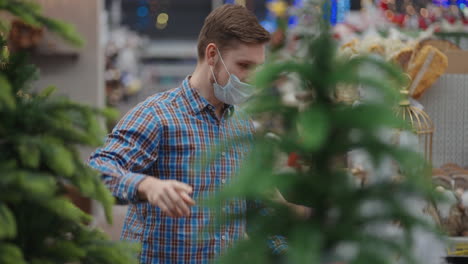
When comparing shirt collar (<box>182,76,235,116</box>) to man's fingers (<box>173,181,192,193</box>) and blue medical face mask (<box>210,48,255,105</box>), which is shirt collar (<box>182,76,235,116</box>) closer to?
blue medical face mask (<box>210,48,255,105</box>)

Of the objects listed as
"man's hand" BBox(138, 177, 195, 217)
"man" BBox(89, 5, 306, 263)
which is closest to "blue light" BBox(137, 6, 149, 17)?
"man" BBox(89, 5, 306, 263)

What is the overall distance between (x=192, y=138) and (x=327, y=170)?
1.11 meters

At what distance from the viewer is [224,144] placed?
2.94 ft

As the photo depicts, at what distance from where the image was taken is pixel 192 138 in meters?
1.94

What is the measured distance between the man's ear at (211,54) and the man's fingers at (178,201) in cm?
80

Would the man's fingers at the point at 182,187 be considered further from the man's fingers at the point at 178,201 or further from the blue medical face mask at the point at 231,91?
the blue medical face mask at the point at 231,91

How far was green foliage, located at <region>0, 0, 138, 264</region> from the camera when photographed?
1019 mm

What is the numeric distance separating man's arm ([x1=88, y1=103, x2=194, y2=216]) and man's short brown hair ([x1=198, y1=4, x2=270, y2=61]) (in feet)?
0.98

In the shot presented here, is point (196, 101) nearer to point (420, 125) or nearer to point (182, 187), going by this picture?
point (182, 187)

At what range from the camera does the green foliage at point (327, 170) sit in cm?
81

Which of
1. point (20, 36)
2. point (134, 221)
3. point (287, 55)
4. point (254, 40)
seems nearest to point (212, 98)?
point (254, 40)

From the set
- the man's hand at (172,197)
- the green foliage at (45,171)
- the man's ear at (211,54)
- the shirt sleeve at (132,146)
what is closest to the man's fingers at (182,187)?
the man's hand at (172,197)

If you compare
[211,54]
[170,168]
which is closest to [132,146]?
[170,168]

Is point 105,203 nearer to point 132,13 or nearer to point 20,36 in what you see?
point 20,36
